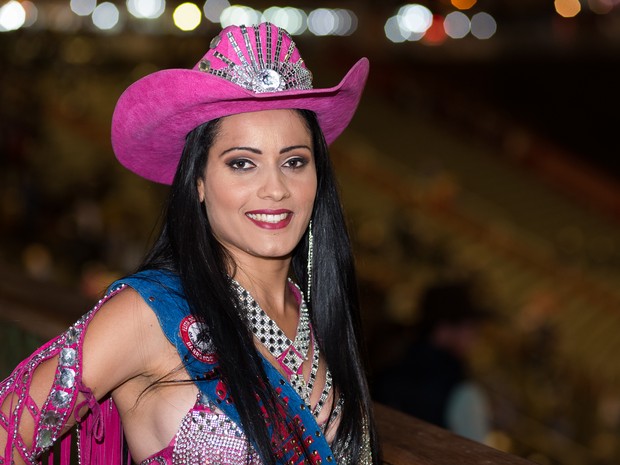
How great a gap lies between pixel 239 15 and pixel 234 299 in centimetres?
1576

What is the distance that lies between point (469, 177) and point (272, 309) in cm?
1232

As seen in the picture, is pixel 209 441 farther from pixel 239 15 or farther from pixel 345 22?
pixel 345 22

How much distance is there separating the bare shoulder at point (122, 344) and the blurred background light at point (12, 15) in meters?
11.9

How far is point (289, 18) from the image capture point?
17.2 metres

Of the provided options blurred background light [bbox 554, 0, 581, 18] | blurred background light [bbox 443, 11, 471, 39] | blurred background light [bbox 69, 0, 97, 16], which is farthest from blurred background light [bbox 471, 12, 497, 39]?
blurred background light [bbox 69, 0, 97, 16]

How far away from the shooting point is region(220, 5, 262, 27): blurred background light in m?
16.4

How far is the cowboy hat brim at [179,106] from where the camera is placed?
169 centimetres

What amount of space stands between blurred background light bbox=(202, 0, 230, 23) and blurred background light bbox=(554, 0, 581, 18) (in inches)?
217

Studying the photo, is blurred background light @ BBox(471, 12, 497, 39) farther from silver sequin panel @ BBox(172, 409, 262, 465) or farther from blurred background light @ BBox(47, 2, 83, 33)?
silver sequin panel @ BBox(172, 409, 262, 465)

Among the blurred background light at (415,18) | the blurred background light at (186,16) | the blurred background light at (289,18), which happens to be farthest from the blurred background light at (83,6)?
the blurred background light at (415,18)

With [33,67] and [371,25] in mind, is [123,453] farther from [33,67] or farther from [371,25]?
[371,25]

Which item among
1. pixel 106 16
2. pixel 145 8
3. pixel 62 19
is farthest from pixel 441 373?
pixel 106 16

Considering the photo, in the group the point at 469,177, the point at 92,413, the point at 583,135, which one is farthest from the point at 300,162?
the point at 583,135

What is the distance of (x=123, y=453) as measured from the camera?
180 centimetres
